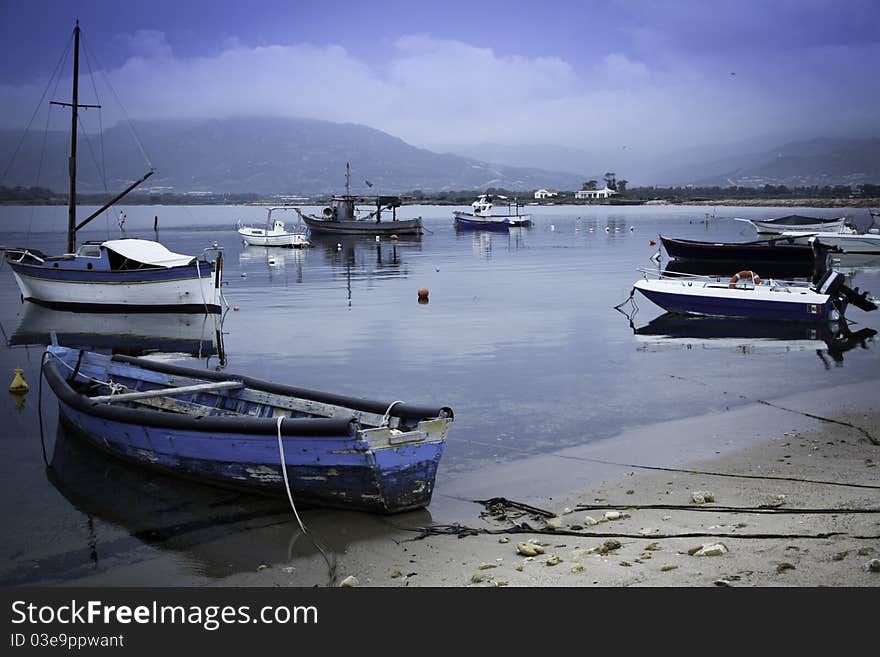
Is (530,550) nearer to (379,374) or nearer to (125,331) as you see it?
(379,374)

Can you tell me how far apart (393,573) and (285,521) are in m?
2.11

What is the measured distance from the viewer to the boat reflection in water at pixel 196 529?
27.9 ft

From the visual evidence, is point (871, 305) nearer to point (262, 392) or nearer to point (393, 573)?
point (262, 392)

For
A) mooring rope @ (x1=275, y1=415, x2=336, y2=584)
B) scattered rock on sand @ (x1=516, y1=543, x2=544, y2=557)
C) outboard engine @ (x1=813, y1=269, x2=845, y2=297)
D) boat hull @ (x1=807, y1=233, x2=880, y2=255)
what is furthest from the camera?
boat hull @ (x1=807, y1=233, x2=880, y2=255)

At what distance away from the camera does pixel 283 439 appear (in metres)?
9.42

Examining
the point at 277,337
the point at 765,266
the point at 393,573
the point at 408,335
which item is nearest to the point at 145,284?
the point at 277,337

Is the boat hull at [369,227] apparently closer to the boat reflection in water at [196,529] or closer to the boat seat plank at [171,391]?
the boat seat plank at [171,391]

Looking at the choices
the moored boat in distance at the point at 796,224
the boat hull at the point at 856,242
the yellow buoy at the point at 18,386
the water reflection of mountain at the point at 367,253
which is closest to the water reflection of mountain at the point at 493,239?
the water reflection of mountain at the point at 367,253

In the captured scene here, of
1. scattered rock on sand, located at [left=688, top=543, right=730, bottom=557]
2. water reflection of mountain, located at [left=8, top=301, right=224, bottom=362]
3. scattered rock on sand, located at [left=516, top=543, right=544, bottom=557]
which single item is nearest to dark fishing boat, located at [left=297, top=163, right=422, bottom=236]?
water reflection of mountain, located at [left=8, top=301, right=224, bottom=362]

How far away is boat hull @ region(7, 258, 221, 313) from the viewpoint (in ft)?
94.7

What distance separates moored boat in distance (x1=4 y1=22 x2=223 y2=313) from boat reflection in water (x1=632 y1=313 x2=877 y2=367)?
46.7 feet

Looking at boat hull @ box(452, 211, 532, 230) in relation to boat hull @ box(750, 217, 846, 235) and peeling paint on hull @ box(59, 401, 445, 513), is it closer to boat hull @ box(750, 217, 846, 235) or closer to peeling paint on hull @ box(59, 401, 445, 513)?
boat hull @ box(750, 217, 846, 235)

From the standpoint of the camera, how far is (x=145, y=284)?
29.1 metres
